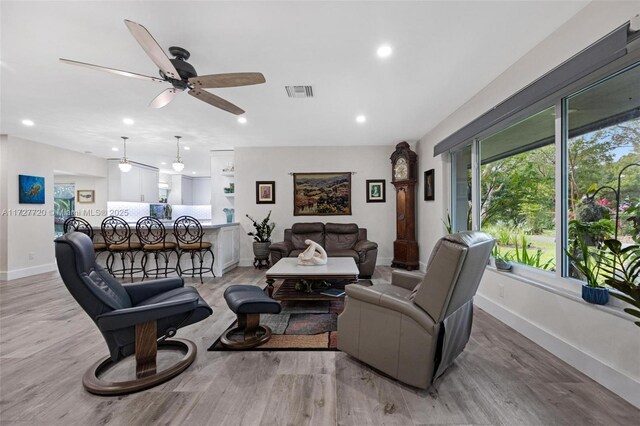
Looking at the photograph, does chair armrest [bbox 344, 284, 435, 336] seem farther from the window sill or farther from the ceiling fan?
the ceiling fan

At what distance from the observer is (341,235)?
5305mm

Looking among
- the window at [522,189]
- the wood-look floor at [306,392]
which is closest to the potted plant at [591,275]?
the window at [522,189]

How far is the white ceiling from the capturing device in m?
1.94

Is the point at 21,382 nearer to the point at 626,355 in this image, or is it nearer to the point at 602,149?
the point at 626,355

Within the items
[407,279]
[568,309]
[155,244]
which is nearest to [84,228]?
[155,244]

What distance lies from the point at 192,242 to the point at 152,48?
3.36 metres

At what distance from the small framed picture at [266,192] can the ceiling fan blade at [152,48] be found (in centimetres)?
358

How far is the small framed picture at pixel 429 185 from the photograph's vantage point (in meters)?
4.62

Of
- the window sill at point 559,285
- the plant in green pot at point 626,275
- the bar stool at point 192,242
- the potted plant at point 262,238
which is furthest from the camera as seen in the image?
the potted plant at point 262,238

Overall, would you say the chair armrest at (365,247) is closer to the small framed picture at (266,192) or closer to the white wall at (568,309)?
the white wall at (568,309)

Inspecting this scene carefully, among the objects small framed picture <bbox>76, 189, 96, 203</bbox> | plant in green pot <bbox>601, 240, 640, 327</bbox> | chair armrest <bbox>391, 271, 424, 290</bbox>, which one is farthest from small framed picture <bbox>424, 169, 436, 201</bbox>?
small framed picture <bbox>76, 189, 96, 203</bbox>

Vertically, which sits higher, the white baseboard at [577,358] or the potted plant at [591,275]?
the potted plant at [591,275]

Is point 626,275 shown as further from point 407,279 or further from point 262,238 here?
point 262,238

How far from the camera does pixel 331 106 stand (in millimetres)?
3633
